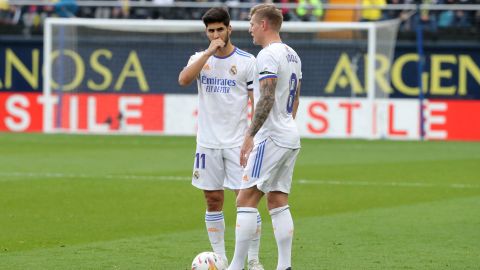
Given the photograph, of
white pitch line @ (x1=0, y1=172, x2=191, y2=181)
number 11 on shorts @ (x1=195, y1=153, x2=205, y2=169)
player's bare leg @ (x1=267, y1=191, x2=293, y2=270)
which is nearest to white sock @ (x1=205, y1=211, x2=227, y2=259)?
number 11 on shorts @ (x1=195, y1=153, x2=205, y2=169)

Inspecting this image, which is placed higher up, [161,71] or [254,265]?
[161,71]

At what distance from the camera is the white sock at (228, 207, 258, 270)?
27.9ft

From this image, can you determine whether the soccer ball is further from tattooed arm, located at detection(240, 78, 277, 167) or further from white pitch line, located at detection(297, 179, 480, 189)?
white pitch line, located at detection(297, 179, 480, 189)

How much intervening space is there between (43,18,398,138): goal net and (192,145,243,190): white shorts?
57.7 ft

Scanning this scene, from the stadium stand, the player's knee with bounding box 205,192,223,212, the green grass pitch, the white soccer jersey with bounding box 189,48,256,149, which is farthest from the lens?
the stadium stand

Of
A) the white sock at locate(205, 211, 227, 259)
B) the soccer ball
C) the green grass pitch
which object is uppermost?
the white sock at locate(205, 211, 227, 259)

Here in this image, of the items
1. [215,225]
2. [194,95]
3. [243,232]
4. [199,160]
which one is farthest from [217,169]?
[194,95]

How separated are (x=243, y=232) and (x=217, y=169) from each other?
0.92 metres

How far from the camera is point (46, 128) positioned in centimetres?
2778

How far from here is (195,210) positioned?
13.3m

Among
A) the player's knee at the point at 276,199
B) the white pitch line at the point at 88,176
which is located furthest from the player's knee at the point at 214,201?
the white pitch line at the point at 88,176

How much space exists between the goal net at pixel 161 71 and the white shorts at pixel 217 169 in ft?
57.7

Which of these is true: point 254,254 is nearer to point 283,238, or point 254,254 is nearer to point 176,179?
point 283,238

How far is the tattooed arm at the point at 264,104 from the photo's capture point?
828cm
